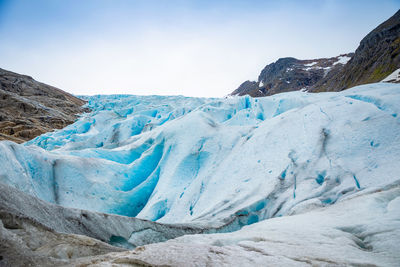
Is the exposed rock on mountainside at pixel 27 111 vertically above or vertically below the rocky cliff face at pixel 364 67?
below

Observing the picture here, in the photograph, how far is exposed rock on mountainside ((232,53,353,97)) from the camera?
75750 millimetres

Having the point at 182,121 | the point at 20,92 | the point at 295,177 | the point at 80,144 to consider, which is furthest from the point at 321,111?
the point at 20,92

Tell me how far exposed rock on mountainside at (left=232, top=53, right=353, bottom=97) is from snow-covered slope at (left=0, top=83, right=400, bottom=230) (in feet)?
228

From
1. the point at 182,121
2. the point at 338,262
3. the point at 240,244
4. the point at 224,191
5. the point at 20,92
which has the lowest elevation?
the point at 224,191

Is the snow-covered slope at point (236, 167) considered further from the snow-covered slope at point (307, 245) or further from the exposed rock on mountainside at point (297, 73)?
the exposed rock on mountainside at point (297, 73)

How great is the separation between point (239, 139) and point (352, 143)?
3.97m

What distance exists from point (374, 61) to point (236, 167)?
5434 centimetres

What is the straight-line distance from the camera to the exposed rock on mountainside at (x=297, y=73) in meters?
75.8

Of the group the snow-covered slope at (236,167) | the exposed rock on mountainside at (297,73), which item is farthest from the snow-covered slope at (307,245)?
the exposed rock on mountainside at (297,73)

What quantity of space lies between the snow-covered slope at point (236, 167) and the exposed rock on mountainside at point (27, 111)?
1198 centimetres

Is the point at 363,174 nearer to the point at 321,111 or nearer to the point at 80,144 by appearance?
the point at 321,111

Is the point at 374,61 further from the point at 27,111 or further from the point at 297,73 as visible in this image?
the point at 27,111

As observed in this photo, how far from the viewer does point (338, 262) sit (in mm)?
2078

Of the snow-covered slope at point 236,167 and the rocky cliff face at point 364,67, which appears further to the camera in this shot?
the rocky cliff face at point 364,67
